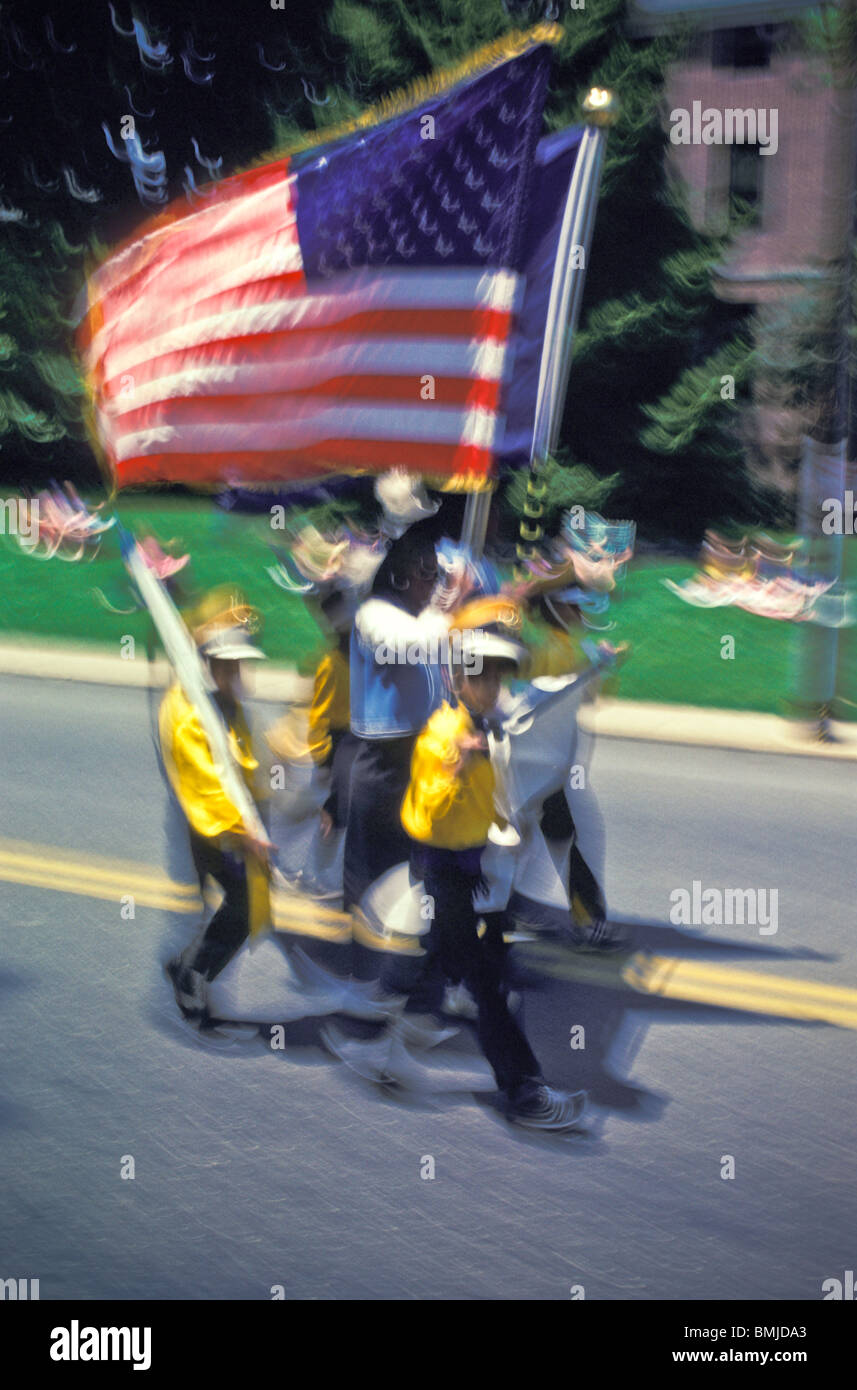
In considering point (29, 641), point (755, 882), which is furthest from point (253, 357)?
point (29, 641)

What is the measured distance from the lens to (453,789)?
476cm

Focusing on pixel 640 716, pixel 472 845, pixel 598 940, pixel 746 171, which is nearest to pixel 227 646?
pixel 472 845

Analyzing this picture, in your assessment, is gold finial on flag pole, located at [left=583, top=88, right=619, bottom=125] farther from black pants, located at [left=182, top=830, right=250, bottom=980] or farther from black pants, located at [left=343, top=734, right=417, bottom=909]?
black pants, located at [left=182, top=830, right=250, bottom=980]

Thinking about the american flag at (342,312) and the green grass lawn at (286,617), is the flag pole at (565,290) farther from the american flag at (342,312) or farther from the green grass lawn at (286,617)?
the green grass lawn at (286,617)

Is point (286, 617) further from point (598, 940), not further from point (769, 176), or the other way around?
point (769, 176)

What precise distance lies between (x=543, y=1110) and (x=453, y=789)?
1.12 metres

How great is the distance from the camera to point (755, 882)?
735cm

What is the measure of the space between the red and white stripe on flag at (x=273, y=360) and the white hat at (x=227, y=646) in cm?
63

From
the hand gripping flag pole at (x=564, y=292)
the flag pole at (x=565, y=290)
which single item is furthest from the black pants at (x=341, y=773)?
the flag pole at (x=565, y=290)

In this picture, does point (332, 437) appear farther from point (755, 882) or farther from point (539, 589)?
point (755, 882)

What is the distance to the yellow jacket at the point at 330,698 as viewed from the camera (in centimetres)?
643

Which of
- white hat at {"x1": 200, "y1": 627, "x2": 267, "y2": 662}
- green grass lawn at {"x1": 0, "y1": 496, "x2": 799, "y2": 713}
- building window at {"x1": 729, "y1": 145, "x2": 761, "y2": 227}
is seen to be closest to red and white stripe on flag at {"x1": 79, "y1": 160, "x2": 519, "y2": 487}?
white hat at {"x1": 200, "y1": 627, "x2": 267, "y2": 662}

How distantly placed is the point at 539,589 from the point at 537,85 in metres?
2.02

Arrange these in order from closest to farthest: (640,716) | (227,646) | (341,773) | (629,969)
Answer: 1. (227,646)
2. (341,773)
3. (629,969)
4. (640,716)
